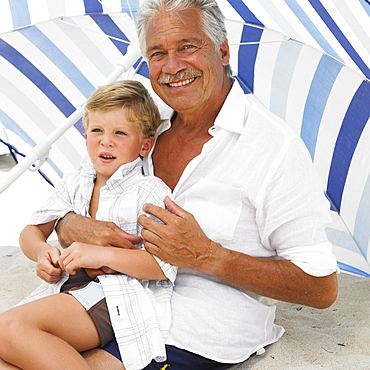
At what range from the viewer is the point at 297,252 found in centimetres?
236

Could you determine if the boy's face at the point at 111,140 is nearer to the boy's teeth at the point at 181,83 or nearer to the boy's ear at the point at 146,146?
the boy's ear at the point at 146,146

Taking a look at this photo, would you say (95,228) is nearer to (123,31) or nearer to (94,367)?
(94,367)

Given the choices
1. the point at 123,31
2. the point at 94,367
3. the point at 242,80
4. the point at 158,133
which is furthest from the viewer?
the point at 123,31

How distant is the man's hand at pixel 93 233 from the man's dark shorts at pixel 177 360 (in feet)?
1.34

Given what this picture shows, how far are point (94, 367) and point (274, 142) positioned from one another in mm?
1166

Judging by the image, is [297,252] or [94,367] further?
[297,252]

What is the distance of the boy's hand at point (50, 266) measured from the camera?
2.41 m

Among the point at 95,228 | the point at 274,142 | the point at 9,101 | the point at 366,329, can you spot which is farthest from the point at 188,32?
the point at 9,101

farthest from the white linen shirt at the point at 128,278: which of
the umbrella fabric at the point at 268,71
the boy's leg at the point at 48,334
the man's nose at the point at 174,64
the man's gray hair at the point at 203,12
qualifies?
the umbrella fabric at the point at 268,71

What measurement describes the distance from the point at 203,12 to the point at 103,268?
119 cm

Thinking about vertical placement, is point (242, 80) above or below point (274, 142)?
above

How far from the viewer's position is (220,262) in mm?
2330

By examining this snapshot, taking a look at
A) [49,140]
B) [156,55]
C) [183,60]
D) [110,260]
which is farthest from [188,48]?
[49,140]

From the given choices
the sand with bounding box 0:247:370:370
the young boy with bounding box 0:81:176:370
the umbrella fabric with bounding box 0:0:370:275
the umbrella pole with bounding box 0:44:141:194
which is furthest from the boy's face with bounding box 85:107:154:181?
the sand with bounding box 0:247:370:370
